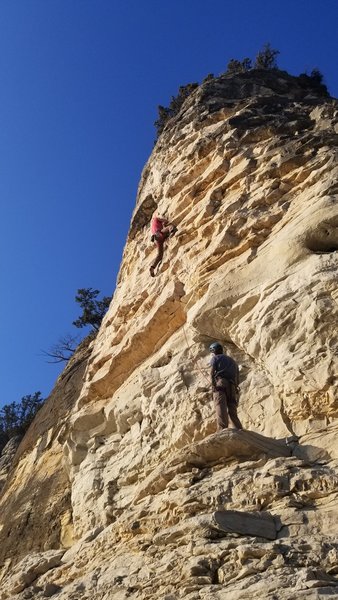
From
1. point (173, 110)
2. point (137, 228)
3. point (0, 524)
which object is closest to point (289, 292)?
point (137, 228)

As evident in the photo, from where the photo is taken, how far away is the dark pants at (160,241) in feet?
40.7

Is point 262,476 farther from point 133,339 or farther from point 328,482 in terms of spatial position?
point 133,339

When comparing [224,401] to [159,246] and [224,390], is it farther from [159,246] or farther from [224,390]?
[159,246]

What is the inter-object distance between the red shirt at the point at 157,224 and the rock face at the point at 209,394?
0.40 meters

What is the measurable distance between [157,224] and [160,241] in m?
0.39

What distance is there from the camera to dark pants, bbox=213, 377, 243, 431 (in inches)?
318

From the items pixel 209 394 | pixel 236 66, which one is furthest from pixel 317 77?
pixel 209 394

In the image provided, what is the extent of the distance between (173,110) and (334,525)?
16959 mm

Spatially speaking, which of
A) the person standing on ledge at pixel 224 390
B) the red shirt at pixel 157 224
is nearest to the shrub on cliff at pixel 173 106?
the red shirt at pixel 157 224

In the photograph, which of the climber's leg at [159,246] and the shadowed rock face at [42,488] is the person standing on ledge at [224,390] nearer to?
the shadowed rock face at [42,488]

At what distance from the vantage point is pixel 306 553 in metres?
5.52

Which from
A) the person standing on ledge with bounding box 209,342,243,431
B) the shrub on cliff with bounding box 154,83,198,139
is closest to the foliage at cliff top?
the shrub on cliff with bounding box 154,83,198,139

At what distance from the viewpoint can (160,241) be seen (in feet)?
40.9

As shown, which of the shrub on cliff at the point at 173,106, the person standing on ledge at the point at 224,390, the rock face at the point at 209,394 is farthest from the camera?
the shrub on cliff at the point at 173,106
